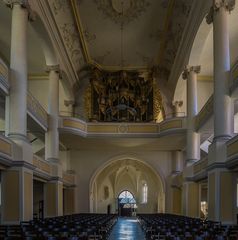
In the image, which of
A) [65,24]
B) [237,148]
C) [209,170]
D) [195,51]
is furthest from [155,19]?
[237,148]

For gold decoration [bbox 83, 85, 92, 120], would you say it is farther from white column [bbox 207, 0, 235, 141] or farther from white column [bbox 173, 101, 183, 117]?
white column [bbox 207, 0, 235, 141]

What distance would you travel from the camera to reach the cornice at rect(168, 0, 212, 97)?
19.0m

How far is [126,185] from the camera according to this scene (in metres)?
45.9

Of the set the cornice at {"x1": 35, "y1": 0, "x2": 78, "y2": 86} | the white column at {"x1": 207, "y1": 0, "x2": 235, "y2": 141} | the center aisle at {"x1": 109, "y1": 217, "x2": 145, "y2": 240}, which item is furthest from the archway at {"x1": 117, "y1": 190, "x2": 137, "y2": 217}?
the white column at {"x1": 207, "y1": 0, "x2": 235, "y2": 141}

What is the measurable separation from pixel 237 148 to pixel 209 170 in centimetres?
302

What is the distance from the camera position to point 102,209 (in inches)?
1567

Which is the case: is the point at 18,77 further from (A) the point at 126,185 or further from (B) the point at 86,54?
(A) the point at 126,185

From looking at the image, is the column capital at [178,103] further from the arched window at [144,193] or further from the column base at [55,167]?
the arched window at [144,193]

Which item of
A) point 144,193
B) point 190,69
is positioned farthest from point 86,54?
point 144,193

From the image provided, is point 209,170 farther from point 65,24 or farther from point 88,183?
point 88,183

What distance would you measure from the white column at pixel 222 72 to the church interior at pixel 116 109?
38 mm

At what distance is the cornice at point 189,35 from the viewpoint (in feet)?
62.3

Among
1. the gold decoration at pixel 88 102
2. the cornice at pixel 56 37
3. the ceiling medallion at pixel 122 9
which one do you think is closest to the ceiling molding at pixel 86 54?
the ceiling medallion at pixel 122 9

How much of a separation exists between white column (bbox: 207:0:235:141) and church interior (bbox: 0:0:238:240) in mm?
38
